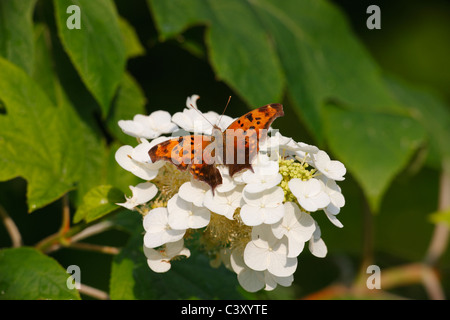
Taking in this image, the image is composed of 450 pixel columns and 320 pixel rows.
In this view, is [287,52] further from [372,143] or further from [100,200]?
[100,200]

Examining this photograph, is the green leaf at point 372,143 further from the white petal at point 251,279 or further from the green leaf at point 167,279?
the white petal at point 251,279

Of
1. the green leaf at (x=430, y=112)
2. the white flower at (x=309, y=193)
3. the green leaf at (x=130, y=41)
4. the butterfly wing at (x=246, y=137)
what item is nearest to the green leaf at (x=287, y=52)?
the green leaf at (x=130, y=41)

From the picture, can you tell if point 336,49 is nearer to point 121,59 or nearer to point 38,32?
point 121,59

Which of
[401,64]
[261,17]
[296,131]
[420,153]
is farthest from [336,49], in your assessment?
[401,64]

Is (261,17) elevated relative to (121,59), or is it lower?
elevated

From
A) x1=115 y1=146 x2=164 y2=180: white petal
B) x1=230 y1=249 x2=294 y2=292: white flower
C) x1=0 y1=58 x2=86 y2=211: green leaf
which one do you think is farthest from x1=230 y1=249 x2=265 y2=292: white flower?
x1=0 y1=58 x2=86 y2=211: green leaf

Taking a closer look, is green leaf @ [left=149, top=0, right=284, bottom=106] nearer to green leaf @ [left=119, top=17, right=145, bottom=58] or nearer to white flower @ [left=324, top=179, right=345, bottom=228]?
green leaf @ [left=119, top=17, right=145, bottom=58]
